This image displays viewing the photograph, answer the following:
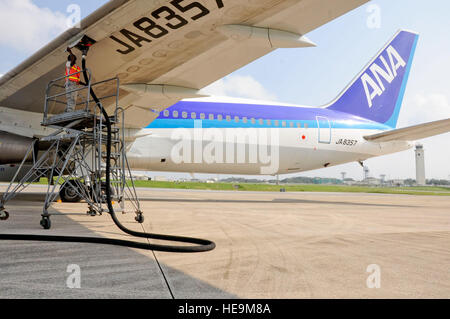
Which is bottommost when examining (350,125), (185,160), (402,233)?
(402,233)

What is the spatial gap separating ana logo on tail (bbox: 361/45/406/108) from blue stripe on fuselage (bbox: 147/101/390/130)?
5.98 feet

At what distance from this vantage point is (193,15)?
5.04 metres

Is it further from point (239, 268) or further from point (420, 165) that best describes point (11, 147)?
point (420, 165)

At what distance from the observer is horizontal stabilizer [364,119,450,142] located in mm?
11822

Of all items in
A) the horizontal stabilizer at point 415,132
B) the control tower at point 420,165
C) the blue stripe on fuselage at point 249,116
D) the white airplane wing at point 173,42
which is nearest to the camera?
the white airplane wing at point 173,42

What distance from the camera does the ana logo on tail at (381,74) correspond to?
51.1ft

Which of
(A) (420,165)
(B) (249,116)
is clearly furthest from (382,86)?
(A) (420,165)

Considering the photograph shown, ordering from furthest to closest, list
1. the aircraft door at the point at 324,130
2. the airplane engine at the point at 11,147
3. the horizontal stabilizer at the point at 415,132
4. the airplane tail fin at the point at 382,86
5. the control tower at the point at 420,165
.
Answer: the control tower at the point at 420,165
the airplane tail fin at the point at 382,86
the aircraft door at the point at 324,130
the horizontal stabilizer at the point at 415,132
the airplane engine at the point at 11,147

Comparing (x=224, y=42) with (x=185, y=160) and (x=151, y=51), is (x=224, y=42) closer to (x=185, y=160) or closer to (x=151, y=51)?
(x=151, y=51)

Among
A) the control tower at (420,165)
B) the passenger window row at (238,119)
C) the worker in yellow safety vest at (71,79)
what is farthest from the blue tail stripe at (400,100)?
the control tower at (420,165)

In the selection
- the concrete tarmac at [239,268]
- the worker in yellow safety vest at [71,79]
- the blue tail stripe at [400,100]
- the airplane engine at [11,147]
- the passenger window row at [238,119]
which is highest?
the blue tail stripe at [400,100]

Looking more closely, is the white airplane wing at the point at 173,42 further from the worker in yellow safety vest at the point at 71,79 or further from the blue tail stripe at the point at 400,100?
the blue tail stripe at the point at 400,100

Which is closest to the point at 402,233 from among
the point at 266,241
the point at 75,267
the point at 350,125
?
the point at 266,241

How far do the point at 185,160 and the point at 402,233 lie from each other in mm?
8067
